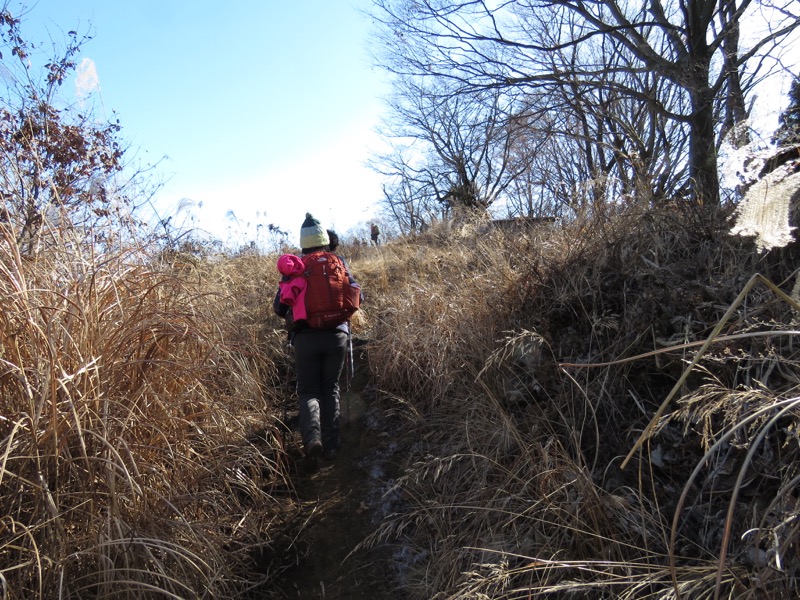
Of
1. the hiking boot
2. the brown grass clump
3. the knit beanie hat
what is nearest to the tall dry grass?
the hiking boot

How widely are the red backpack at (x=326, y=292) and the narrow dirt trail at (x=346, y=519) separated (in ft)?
2.91

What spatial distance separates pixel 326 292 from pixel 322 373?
0.68 meters

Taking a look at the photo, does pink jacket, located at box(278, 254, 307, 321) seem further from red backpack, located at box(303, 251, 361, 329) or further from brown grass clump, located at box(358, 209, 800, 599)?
brown grass clump, located at box(358, 209, 800, 599)

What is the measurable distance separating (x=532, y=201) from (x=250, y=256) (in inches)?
183

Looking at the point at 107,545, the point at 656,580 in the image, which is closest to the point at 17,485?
the point at 107,545

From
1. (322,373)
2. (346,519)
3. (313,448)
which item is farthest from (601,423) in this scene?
(322,373)

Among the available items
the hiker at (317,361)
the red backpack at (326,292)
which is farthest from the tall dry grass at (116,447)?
the red backpack at (326,292)

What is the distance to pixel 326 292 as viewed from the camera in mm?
3627

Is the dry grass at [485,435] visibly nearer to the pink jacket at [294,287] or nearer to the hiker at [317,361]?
the hiker at [317,361]

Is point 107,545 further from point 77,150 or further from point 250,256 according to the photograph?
point 250,256

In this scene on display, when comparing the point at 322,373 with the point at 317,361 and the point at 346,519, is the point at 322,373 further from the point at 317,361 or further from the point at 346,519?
the point at 346,519

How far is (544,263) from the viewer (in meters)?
3.45

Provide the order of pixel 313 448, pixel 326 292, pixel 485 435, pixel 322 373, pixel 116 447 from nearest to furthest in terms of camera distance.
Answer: pixel 116 447 < pixel 485 435 < pixel 313 448 < pixel 326 292 < pixel 322 373

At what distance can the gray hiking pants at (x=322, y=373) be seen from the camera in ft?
11.7
